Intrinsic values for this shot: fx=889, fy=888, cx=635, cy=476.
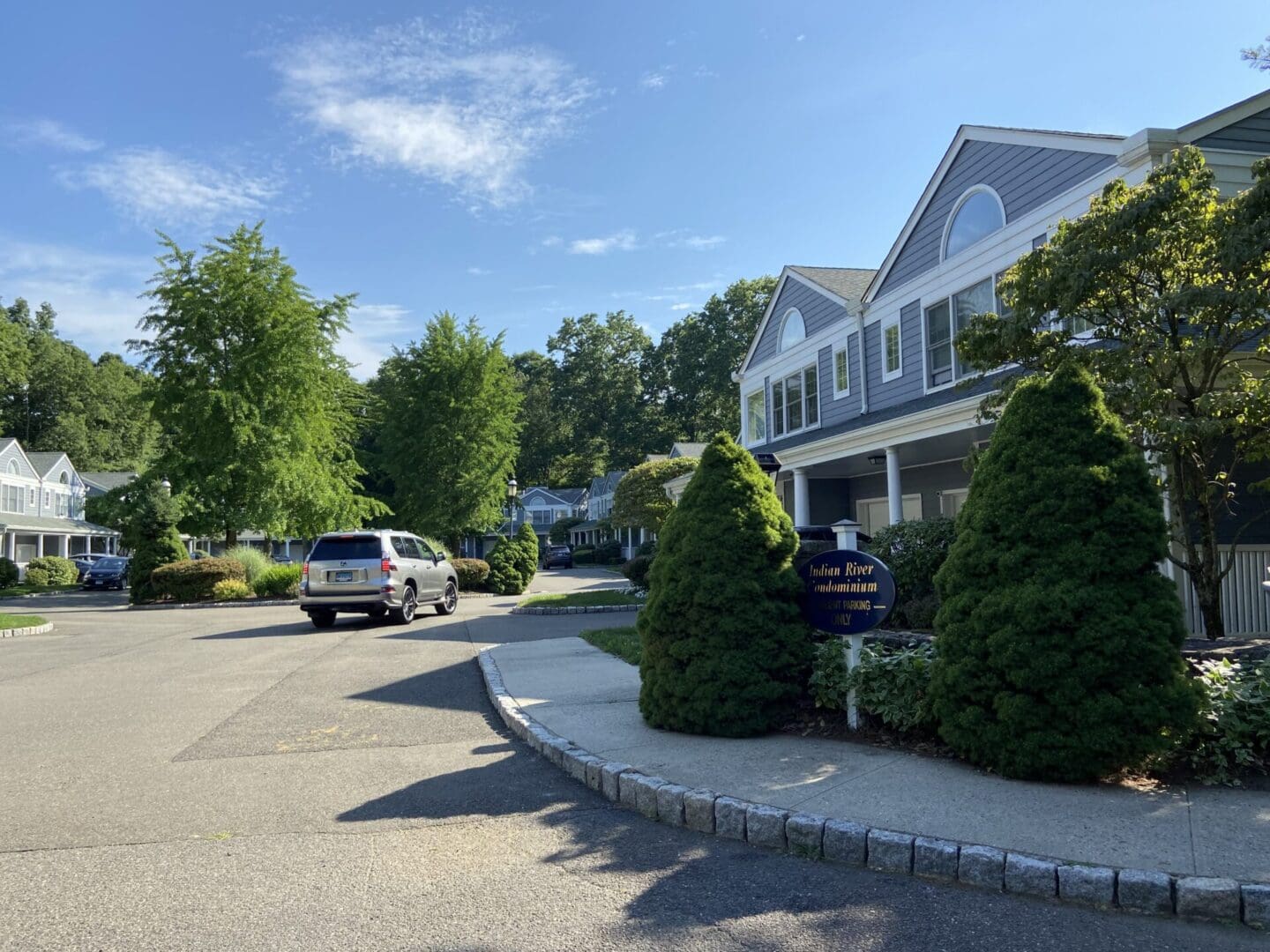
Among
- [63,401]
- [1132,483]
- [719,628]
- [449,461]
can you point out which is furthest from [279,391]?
[63,401]

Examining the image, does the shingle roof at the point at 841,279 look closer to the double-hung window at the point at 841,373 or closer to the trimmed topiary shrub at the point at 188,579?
the double-hung window at the point at 841,373

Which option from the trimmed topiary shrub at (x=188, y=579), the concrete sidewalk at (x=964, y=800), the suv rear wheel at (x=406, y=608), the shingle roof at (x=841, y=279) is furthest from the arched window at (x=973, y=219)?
the trimmed topiary shrub at (x=188, y=579)

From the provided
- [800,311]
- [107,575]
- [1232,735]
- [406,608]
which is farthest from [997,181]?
[107,575]

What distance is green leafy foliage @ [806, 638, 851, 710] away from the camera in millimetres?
6793

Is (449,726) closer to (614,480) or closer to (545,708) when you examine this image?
(545,708)

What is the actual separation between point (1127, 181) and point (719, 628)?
9590 millimetres

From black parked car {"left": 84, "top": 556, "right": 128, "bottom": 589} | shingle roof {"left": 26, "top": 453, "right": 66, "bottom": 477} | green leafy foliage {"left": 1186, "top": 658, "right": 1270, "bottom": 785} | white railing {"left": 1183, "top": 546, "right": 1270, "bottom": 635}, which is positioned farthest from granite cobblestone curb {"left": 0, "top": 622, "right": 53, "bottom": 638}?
shingle roof {"left": 26, "top": 453, "right": 66, "bottom": 477}

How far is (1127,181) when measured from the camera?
12102mm

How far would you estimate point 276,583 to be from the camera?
88.0 feet

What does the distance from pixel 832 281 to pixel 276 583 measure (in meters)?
18.3

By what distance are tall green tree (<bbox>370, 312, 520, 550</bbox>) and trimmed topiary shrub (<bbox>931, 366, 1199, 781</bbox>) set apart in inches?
1409

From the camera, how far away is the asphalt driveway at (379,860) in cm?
370

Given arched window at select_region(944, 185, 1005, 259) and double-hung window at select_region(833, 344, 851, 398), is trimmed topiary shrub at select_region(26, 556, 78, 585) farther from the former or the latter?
arched window at select_region(944, 185, 1005, 259)

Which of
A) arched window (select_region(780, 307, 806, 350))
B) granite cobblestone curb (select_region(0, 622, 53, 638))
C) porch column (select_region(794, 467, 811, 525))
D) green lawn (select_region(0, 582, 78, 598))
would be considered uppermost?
arched window (select_region(780, 307, 806, 350))
